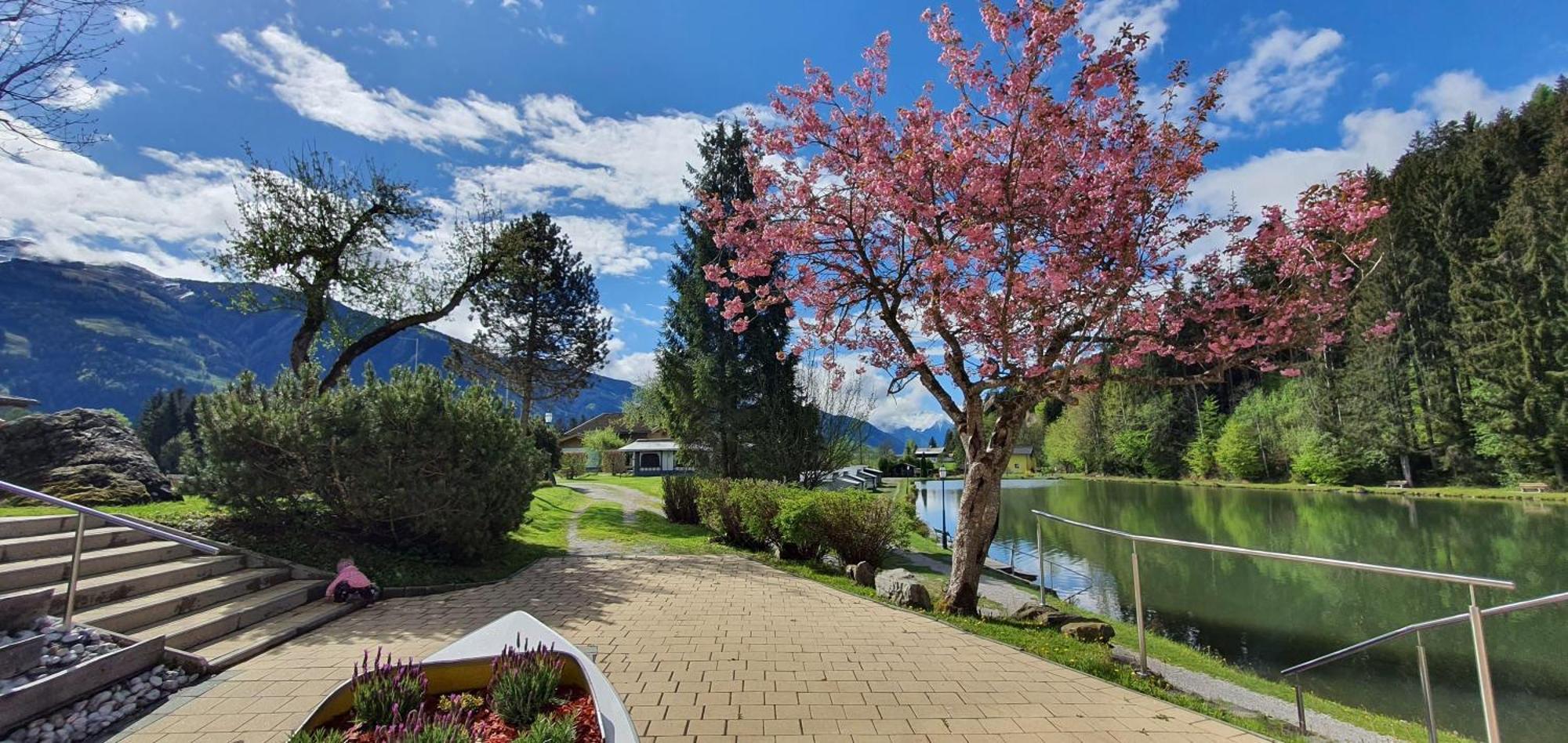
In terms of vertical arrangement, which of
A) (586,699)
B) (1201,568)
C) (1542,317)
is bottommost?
(1201,568)

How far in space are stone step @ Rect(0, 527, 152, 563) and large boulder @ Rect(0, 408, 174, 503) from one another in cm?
426

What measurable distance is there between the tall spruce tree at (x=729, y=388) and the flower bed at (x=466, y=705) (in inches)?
594

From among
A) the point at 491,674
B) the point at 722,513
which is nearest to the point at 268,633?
the point at 491,674

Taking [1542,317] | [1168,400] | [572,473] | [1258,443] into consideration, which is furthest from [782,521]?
[1168,400]

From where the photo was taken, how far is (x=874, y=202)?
7.42 metres

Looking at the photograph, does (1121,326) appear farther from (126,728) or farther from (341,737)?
(126,728)

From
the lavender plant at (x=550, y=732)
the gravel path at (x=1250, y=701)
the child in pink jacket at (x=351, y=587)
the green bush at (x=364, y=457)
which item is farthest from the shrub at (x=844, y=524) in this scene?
the lavender plant at (x=550, y=732)

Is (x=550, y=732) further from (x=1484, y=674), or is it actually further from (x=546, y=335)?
(x=546, y=335)

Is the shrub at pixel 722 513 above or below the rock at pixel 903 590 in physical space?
above

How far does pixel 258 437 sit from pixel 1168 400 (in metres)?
59.7

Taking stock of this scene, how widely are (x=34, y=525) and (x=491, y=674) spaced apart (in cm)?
598

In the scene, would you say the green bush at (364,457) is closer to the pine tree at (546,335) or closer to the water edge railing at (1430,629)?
the water edge railing at (1430,629)

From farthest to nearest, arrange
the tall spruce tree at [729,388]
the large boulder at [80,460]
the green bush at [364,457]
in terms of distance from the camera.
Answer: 1. the tall spruce tree at [729,388]
2. the large boulder at [80,460]
3. the green bush at [364,457]

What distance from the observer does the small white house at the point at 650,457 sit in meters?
46.5
